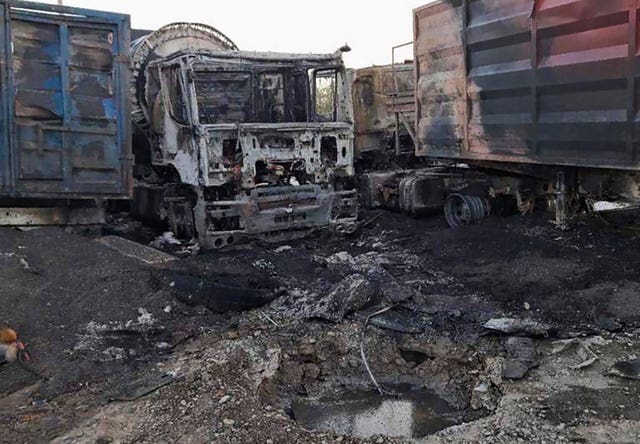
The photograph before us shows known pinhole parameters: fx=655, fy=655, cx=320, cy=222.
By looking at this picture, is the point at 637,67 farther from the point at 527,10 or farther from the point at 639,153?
the point at 527,10

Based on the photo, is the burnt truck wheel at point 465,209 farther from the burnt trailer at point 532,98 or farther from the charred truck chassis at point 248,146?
the charred truck chassis at point 248,146

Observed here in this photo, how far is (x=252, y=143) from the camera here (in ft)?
25.4

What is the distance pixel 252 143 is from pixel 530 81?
10.4ft

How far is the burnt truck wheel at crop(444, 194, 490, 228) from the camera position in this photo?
830cm

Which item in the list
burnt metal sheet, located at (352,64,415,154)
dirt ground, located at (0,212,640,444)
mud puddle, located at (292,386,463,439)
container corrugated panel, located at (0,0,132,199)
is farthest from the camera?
burnt metal sheet, located at (352,64,415,154)

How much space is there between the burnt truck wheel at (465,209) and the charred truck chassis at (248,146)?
4.31 feet

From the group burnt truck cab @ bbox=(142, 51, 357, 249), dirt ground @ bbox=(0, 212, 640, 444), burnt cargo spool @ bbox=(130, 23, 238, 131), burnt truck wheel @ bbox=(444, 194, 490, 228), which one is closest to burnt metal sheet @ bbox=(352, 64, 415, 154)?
burnt cargo spool @ bbox=(130, 23, 238, 131)

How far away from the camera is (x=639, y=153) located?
5391 millimetres

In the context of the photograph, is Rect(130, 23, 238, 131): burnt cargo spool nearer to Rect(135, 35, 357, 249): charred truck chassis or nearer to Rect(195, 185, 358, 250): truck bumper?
Rect(135, 35, 357, 249): charred truck chassis

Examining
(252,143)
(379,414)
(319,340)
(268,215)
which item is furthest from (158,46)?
(379,414)

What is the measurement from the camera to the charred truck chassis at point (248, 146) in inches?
302

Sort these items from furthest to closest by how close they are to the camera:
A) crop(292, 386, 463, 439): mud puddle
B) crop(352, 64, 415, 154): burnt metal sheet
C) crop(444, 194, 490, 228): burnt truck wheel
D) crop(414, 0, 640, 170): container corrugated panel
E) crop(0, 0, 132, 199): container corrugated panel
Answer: crop(352, 64, 415, 154): burnt metal sheet < crop(444, 194, 490, 228): burnt truck wheel < crop(0, 0, 132, 199): container corrugated panel < crop(414, 0, 640, 170): container corrugated panel < crop(292, 386, 463, 439): mud puddle

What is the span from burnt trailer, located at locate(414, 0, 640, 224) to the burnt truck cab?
126 cm

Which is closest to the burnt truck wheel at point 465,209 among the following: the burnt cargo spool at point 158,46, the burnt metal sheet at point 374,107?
the burnt cargo spool at point 158,46
